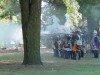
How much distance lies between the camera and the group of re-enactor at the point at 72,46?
1054 inches

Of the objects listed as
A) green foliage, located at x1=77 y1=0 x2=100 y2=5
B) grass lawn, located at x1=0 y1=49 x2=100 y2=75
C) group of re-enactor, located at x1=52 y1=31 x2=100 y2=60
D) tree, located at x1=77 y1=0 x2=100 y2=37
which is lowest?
grass lawn, located at x1=0 y1=49 x2=100 y2=75

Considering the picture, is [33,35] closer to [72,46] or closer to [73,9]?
[72,46]

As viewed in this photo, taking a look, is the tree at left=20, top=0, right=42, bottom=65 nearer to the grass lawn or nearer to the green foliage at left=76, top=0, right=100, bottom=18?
the grass lawn

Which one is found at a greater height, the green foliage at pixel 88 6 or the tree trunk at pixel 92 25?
the green foliage at pixel 88 6

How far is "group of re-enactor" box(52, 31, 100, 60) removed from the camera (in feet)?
87.9

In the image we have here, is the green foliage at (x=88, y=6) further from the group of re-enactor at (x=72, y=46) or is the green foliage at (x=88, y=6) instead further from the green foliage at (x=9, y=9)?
the green foliage at (x=9, y=9)

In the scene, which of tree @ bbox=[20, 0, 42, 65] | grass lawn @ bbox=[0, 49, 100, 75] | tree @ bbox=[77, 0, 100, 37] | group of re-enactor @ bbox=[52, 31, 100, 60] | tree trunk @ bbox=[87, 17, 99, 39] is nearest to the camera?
grass lawn @ bbox=[0, 49, 100, 75]

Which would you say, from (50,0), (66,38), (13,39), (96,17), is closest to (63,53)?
(66,38)

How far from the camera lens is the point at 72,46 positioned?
27266mm

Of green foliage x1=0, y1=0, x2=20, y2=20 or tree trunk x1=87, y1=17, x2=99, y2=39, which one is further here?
green foliage x1=0, y1=0, x2=20, y2=20

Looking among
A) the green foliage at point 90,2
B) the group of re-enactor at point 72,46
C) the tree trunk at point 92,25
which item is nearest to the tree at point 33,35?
the group of re-enactor at point 72,46

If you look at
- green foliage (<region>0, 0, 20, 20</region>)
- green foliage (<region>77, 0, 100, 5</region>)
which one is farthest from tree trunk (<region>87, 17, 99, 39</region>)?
green foliage (<region>0, 0, 20, 20</region>)

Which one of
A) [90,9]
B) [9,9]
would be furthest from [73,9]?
[9,9]

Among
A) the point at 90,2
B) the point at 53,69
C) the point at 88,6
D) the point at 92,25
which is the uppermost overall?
the point at 90,2
